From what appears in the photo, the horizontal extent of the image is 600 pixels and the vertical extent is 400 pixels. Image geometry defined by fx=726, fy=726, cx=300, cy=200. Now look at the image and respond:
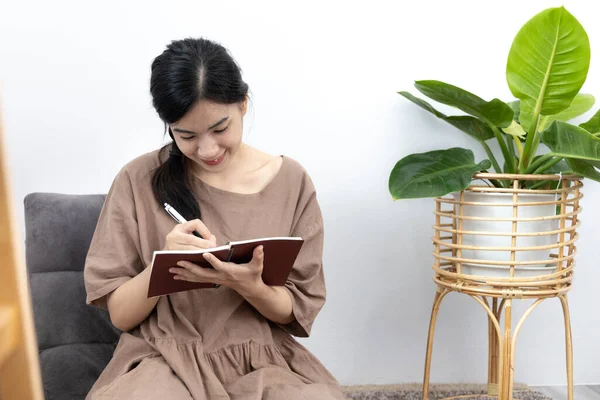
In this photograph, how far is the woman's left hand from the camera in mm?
1270

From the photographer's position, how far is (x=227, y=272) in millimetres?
1301

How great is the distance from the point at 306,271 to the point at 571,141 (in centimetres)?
70

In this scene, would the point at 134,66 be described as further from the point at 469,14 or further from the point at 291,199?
the point at 469,14

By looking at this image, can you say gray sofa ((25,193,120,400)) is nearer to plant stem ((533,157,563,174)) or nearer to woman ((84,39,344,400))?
woman ((84,39,344,400))

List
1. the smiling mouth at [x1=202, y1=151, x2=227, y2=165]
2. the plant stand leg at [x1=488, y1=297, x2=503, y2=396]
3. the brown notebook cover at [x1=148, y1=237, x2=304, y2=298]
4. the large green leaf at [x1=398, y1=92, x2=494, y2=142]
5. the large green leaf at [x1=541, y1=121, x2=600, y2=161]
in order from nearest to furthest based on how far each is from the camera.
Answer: the brown notebook cover at [x1=148, y1=237, x2=304, y2=298]
the smiling mouth at [x1=202, y1=151, x2=227, y2=165]
the large green leaf at [x1=541, y1=121, x2=600, y2=161]
the large green leaf at [x1=398, y1=92, x2=494, y2=142]
the plant stand leg at [x1=488, y1=297, x2=503, y2=396]

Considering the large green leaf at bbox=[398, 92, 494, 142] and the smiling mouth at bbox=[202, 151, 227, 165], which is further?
the large green leaf at bbox=[398, 92, 494, 142]

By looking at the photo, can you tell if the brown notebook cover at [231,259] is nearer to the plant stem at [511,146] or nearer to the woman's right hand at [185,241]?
the woman's right hand at [185,241]

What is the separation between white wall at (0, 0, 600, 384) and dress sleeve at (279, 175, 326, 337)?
0.59m

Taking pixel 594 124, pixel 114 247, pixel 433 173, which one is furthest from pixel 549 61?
pixel 114 247

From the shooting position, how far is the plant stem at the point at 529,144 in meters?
1.77

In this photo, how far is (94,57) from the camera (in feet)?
6.56

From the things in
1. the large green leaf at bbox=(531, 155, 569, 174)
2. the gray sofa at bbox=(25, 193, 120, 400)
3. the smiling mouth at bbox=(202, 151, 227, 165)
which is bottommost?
the gray sofa at bbox=(25, 193, 120, 400)

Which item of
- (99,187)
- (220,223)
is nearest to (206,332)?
(220,223)

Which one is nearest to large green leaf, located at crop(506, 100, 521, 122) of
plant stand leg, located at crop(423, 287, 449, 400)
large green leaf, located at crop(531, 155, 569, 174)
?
large green leaf, located at crop(531, 155, 569, 174)
